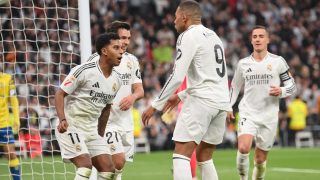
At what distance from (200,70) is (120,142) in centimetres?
215

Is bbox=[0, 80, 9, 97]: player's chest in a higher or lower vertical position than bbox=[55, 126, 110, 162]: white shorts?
higher

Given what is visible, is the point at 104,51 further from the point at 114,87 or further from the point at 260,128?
the point at 260,128

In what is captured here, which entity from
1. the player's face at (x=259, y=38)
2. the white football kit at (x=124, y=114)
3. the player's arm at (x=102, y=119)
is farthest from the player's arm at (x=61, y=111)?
the player's face at (x=259, y=38)

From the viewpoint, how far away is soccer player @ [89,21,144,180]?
1030cm

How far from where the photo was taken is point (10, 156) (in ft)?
42.2

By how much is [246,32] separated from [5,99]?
17.4 metres

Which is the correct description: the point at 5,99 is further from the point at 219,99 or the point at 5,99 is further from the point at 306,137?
the point at 306,137

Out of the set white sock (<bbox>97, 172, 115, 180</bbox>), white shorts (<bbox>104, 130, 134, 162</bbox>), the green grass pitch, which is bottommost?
the green grass pitch

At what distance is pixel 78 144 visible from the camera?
8945 millimetres

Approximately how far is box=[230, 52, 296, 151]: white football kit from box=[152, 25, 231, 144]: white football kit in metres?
2.66

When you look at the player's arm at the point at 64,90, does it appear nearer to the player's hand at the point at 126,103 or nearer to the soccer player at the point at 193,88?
the soccer player at the point at 193,88

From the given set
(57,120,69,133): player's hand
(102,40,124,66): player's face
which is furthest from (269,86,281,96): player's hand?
(57,120,69,133): player's hand

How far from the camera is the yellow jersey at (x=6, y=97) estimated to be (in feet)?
42.0

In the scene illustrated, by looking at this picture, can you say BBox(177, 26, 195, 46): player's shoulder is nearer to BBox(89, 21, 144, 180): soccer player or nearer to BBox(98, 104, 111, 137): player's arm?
BBox(98, 104, 111, 137): player's arm
